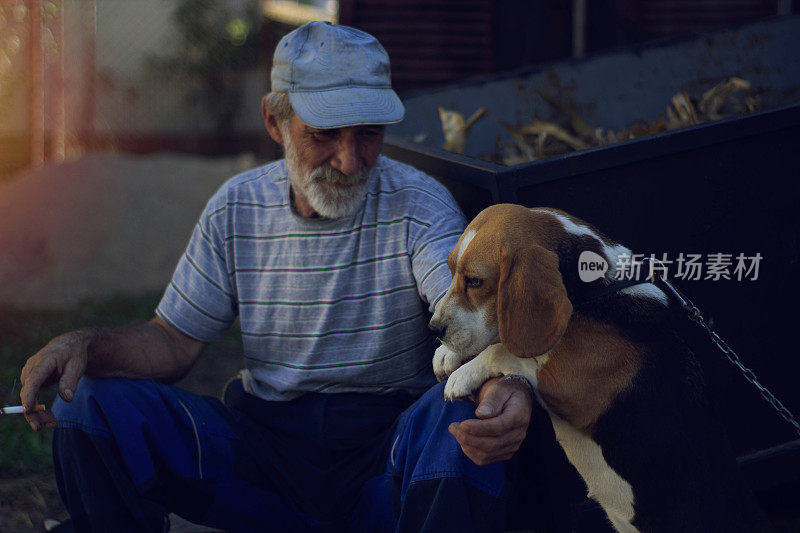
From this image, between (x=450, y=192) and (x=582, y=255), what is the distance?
890mm

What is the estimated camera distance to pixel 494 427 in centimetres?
201

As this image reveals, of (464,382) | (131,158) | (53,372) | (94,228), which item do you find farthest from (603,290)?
(131,158)

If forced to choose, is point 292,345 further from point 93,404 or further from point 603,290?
point 603,290

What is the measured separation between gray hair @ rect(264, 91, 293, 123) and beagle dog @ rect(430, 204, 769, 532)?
922mm

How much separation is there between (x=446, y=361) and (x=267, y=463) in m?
0.78

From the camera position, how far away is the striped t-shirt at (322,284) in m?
2.70

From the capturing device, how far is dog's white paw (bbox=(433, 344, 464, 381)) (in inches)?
92.7

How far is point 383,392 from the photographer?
8.98 feet

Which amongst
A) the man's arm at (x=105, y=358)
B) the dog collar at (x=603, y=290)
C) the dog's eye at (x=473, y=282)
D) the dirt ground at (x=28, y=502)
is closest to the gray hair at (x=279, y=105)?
the man's arm at (x=105, y=358)

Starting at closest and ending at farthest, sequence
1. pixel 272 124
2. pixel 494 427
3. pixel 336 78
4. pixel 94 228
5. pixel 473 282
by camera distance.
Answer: pixel 494 427, pixel 473 282, pixel 336 78, pixel 272 124, pixel 94 228

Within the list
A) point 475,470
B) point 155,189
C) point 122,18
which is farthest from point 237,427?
point 122,18

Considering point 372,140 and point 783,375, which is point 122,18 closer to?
point 372,140

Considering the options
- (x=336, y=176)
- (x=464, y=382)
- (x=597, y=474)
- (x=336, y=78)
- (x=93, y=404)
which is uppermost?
(x=336, y=78)

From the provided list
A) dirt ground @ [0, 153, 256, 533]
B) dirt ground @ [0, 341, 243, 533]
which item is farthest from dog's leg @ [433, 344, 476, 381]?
dirt ground @ [0, 153, 256, 533]
